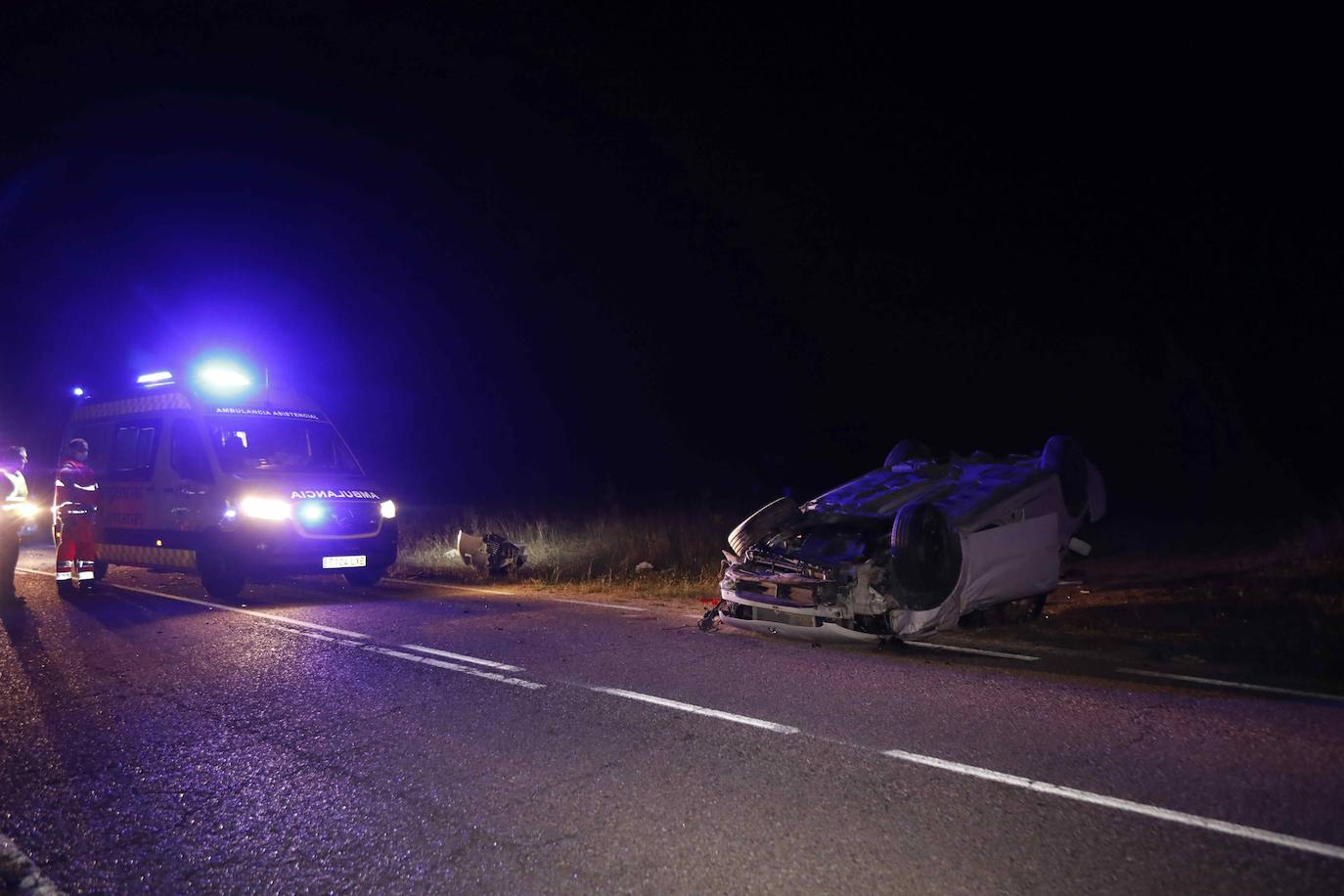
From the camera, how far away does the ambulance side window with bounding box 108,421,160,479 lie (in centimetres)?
1156

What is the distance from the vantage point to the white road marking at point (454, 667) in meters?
6.08

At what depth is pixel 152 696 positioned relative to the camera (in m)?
5.89

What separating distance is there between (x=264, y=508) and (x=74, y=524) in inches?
103

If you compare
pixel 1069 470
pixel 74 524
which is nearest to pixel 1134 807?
pixel 1069 470

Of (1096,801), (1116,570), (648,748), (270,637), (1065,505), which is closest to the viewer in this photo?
(1096,801)

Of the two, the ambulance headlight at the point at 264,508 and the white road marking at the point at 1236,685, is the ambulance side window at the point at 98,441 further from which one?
the white road marking at the point at 1236,685

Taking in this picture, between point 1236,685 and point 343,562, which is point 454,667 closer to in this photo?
point 343,562

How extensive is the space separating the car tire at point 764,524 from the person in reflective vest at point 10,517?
837 cm

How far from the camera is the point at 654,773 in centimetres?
428

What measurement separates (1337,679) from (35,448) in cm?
5708

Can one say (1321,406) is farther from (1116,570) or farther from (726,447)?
(726,447)

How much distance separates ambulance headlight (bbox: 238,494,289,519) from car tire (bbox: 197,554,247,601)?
2.11 feet

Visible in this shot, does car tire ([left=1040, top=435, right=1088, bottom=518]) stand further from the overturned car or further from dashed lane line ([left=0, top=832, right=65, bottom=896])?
dashed lane line ([left=0, top=832, right=65, bottom=896])

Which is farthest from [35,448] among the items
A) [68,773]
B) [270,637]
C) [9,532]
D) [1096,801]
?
[1096,801]
